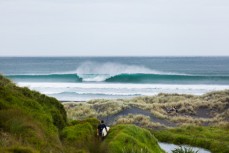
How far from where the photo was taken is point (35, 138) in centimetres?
1244

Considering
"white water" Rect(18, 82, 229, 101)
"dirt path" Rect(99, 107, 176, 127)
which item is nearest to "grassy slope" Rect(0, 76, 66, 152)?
"dirt path" Rect(99, 107, 176, 127)

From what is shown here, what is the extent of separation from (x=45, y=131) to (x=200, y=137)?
62.0ft

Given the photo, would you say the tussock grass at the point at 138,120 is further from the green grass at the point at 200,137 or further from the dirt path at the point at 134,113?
the green grass at the point at 200,137

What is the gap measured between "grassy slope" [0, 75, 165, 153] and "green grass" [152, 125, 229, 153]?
28.7ft

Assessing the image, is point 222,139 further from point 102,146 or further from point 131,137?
point 102,146

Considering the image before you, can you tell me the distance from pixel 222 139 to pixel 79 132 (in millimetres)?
16445

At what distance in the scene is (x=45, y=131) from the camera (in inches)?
555

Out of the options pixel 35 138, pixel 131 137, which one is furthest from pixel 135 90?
pixel 35 138

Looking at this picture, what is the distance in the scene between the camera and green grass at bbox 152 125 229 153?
28094 millimetres

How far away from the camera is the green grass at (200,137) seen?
1106 inches

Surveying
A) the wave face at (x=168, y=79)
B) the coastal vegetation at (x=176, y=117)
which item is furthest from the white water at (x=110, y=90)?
the coastal vegetation at (x=176, y=117)

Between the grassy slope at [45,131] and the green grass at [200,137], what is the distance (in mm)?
8754

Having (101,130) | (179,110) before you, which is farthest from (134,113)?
(101,130)

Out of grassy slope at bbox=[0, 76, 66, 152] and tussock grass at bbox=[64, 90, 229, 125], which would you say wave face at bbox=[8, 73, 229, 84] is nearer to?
tussock grass at bbox=[64, 90, 229, 125]
